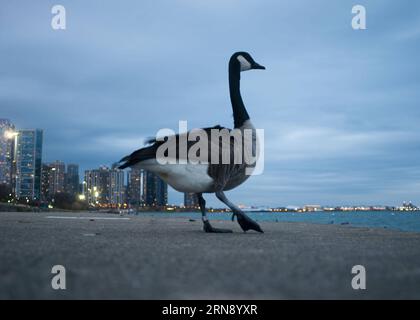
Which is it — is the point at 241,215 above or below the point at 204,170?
below

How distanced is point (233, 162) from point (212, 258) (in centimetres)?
410

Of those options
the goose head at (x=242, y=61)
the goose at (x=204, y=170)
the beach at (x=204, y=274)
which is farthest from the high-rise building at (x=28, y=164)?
the beach at (x=204, y=274)

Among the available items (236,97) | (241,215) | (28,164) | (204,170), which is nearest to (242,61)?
(236,97)

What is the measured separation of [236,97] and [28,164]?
15287 centimetres

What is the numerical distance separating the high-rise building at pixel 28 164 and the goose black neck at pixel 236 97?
461 feet

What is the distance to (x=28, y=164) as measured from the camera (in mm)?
148875

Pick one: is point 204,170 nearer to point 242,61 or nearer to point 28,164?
point 242,61

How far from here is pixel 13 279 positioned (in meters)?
2.91

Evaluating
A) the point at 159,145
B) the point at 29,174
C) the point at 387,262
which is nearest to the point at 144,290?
the point at 387,262

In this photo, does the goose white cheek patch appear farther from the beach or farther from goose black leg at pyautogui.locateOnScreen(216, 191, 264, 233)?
the beach

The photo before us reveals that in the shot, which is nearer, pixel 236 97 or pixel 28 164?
pixel 236 97

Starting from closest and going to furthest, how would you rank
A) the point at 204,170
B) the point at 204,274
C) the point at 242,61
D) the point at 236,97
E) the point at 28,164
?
the point at 204,274, the point at 204,170, the point at 236,97, the point at 242,61, the point at 28,164

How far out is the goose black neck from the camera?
9289 mm
